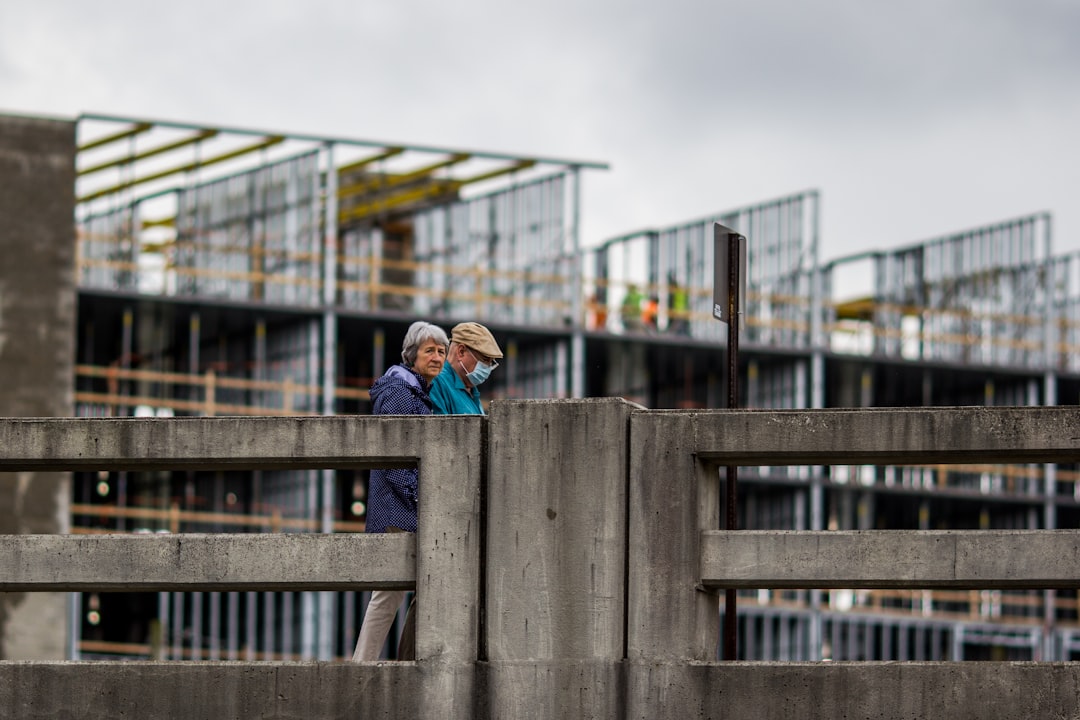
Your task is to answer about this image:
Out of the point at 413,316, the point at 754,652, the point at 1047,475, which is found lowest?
the point at 754,652

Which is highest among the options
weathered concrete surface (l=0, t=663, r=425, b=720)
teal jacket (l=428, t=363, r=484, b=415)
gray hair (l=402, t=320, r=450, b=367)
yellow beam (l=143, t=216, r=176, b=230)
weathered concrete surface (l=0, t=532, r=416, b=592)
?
yellow beam (l=143, t=216, r=176, b=230)

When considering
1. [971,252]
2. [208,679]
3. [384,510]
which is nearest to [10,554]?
[208,679]

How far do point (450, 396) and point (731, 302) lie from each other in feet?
5.58

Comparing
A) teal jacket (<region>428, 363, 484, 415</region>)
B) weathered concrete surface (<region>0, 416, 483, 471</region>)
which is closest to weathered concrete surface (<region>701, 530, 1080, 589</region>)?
weathered concrete surface (<region>0, 416, 483, 471</region>)

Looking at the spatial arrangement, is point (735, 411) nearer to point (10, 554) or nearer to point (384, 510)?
point (384, 510)

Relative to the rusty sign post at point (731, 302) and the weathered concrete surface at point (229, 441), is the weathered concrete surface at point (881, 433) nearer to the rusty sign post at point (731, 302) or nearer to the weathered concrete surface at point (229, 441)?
the weathered concrete surface at point (229, 441)

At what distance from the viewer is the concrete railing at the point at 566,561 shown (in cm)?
898

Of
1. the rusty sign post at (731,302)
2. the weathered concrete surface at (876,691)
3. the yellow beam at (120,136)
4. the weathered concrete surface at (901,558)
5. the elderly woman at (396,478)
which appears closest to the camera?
the weathered concrete surface at (876,691)

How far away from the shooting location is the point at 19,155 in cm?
4103

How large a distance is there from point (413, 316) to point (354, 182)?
508 centimetres

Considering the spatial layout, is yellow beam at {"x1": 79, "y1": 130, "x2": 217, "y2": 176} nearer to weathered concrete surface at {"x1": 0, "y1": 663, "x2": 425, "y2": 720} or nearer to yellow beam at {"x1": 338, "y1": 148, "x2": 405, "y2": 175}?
yellow beam at {"x1": 338, "y1": 148, "x2": 405, "y2": 175}

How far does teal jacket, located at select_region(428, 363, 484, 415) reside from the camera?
10.8 metres

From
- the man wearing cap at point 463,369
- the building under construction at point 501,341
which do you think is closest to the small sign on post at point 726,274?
the man wearing cap at point 463,369

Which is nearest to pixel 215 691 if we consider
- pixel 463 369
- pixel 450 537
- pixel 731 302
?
pixel 450 537
